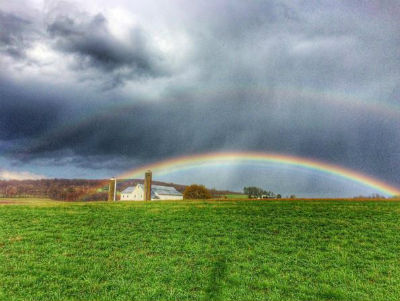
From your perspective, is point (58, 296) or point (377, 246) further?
point (377, 246)

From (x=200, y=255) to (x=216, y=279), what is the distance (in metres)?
1.64

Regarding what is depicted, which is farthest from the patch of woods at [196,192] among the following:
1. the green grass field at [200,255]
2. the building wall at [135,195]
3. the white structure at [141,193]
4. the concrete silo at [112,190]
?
the green grass field at [200,255]

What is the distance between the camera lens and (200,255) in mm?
8961

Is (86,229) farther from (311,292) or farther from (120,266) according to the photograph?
(311,292)

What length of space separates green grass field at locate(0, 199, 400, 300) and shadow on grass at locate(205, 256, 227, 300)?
0.03m

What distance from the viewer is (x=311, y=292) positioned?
681 centimetres

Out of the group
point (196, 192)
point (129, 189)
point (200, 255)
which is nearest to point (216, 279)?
point (200, 255)

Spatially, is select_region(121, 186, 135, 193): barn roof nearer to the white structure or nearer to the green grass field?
the white structure

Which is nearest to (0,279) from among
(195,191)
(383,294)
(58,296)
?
(58,296)

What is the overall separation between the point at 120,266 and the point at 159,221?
4.81m

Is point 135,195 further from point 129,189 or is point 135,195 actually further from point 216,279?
point 216,279

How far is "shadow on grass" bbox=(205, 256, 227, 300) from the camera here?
656 centimetres

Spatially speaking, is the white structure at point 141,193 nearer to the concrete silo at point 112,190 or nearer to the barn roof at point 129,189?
the barn roof at point 129,189

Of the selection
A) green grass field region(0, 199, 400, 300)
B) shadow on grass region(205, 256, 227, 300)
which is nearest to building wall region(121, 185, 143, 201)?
green grass field region(0, 199, 400, 300)
